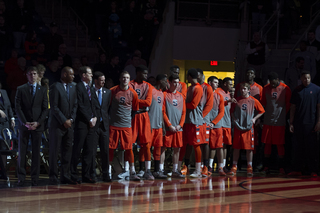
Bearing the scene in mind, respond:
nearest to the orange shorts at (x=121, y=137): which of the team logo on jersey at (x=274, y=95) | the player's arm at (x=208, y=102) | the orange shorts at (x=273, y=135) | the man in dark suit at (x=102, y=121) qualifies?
the man in dark suit at (x=102, y=121)

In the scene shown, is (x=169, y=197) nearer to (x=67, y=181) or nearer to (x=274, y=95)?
(x=67, y=181)

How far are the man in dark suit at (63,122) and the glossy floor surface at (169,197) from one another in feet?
1.36

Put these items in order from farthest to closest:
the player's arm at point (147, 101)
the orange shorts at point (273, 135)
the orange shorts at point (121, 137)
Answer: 1. the orange shorts at point (273, 135)
2. the player's arm at point (147, 101)
3. the orange shorts at point (121, 137)

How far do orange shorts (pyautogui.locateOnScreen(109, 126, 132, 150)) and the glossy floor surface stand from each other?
66cm

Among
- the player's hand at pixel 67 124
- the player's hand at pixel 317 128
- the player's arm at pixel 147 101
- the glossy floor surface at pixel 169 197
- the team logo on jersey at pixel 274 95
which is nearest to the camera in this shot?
the glossy floor surface at pixel 169 197

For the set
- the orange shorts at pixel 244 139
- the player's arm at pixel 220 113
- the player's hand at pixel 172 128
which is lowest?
the orange shorts at pixel 244 139

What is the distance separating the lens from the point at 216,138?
10172mm

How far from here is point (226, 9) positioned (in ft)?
57.9

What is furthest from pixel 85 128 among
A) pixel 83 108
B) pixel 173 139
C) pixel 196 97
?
pixel 196 97

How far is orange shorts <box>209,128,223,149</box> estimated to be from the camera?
33.2 feet

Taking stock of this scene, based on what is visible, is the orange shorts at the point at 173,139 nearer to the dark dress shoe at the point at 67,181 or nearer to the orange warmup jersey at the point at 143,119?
the orange warmup jersey at the point at 143,119

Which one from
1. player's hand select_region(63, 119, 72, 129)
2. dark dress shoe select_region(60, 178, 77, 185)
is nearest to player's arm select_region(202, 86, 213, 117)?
player's hand select_region(63, 119, 72, 129)

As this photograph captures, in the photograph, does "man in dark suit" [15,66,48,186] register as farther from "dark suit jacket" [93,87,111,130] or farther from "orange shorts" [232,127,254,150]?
"orange shorts" [232,127,254,150]

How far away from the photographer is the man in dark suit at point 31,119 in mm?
8016
